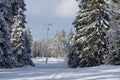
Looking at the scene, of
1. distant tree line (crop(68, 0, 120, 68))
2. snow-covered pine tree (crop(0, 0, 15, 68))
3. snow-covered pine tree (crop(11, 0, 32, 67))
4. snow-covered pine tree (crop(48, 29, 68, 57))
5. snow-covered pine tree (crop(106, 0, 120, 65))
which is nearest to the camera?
snow-covered pine tree (crop(0, 0, 15, 68))

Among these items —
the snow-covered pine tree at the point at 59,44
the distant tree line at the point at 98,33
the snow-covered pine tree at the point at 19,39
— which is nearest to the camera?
the distant tree line at the point at 98,33

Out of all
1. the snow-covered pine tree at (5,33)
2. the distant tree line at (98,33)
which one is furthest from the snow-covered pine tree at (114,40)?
the snow-covered pine tree at (5,33)

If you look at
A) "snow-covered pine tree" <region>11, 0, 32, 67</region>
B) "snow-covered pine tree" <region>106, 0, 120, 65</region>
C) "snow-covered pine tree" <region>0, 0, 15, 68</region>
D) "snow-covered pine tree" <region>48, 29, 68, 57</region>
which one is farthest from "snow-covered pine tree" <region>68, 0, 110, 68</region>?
"snow-covered pine tree" <region>48, 29, 68, 57</region>

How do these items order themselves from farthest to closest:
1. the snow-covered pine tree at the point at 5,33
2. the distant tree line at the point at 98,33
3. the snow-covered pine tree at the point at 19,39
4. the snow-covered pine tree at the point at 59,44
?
the snow-covered pine tree at the point at 59,44, the snow-covered pine tree at the point at 19,39, the distant tree line at the point at 98,33, the snow-covered pine tree at the point at 5,33

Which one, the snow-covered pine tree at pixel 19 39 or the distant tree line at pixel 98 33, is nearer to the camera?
the distant tree line at pixel 98 33

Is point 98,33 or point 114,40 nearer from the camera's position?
point 114,40

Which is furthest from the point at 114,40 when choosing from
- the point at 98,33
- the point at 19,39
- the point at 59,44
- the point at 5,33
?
the point at 59,44

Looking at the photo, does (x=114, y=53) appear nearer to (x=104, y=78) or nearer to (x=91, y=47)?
(x=91, y=47)

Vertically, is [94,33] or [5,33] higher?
[5,33]

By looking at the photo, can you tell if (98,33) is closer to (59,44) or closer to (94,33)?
(94,33)

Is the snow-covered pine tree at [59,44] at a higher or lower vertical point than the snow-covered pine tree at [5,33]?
lower

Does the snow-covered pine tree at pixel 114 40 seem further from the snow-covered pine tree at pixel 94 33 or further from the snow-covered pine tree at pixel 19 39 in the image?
the snow-covered pine tree at pixel 19 39

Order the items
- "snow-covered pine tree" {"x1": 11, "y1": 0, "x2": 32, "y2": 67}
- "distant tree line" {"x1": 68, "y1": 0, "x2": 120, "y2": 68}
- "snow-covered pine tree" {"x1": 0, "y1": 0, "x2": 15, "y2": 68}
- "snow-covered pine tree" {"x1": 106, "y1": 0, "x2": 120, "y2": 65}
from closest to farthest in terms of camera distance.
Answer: "snow-covered pine tree" {"x1": 0, "y1": 0, "x2": 15, "y2": 68} < "snow-covered pine tree" {"x1": 106, "y1": 0, "x2": 120, "y2": 65} < "distant tree line" {"x1": 68, "y1": 0, "x2": 120, "y2": 68} < "snow-covered pine tree" {"x1": 11, "y1": 0, "x2": 32, "y2": 67}

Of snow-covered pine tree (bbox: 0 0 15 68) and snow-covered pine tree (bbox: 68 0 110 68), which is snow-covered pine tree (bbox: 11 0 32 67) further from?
snow-covered pine tree (bbox: 0 0 15 68)
